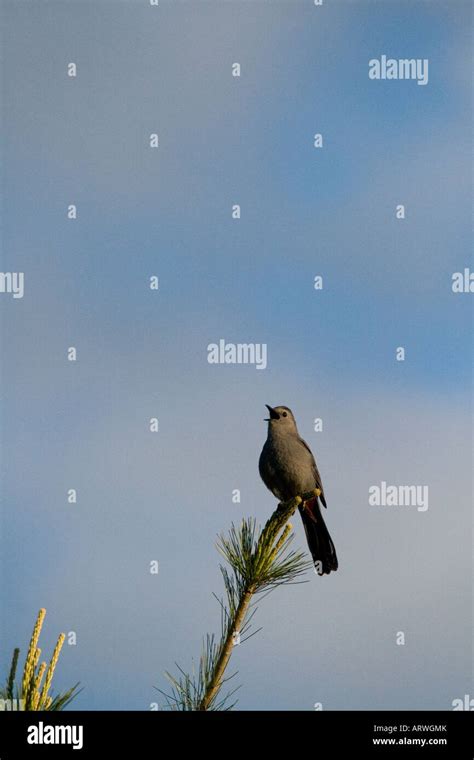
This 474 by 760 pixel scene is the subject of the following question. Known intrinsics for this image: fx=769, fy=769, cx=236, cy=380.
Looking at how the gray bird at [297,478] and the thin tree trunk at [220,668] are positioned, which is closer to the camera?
the thin tree trunk at [220,668]

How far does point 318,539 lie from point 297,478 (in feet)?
2.12

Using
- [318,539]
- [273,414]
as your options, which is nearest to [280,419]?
[273,414]

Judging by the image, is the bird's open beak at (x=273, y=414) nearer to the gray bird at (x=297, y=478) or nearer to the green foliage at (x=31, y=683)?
the gray bird at (x=297, y=478)

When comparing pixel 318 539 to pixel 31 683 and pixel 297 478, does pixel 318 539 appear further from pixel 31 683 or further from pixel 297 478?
pixel 31 683

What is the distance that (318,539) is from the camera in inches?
241

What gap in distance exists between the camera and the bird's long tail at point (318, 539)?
19.4 feet

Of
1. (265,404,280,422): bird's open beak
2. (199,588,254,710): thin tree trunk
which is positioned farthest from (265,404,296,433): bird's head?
(199,588,254,710): thin tree trunk

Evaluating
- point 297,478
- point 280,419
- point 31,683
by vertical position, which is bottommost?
point 31,683

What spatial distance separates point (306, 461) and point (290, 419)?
0.93 meters

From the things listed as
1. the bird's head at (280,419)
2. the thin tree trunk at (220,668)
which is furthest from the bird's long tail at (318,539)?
the thin tree trunk at (220,668)
